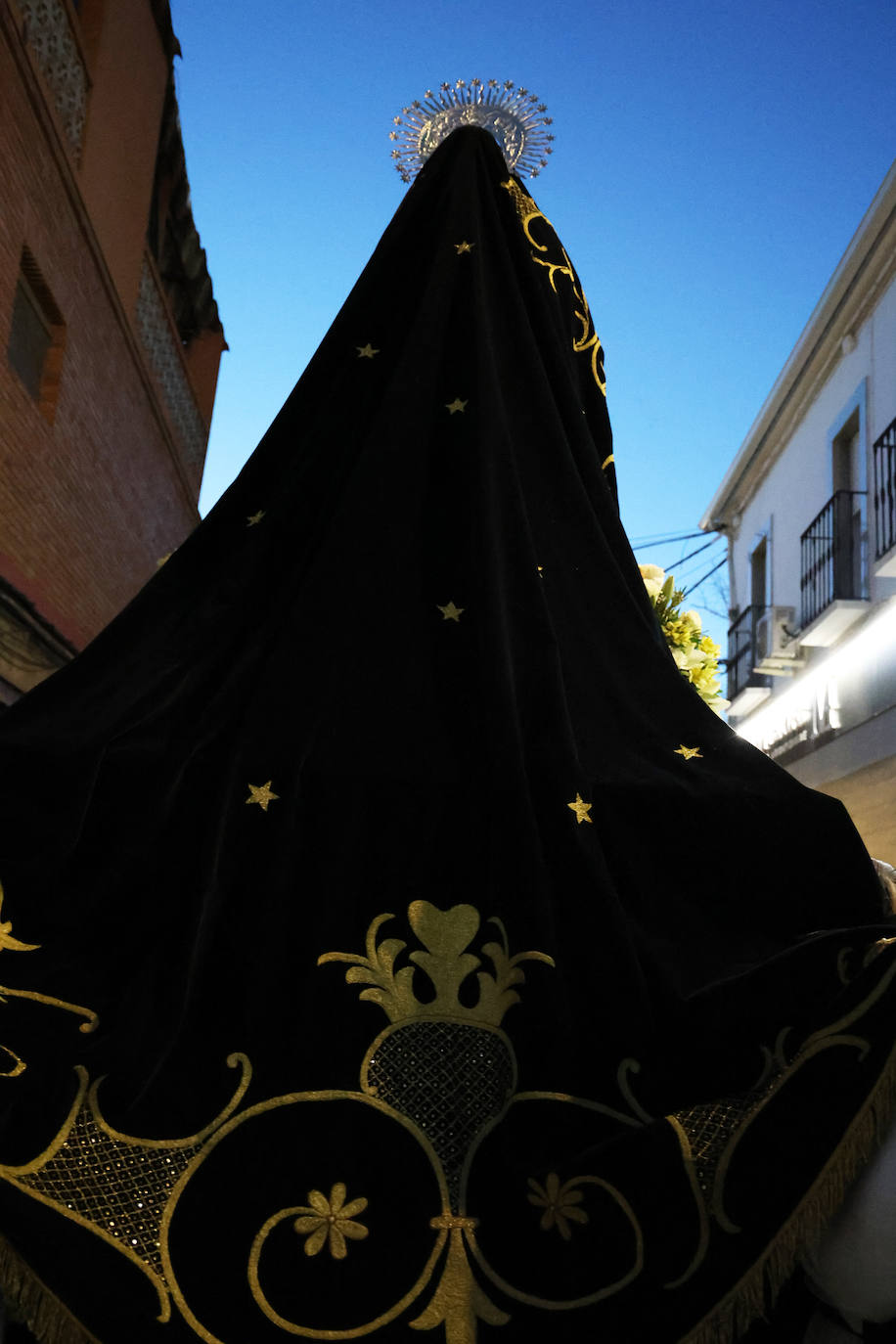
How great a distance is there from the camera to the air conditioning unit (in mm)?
11078

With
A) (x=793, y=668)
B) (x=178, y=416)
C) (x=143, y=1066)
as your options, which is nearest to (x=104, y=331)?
(x=178, y=416)

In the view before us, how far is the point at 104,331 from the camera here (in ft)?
22.4

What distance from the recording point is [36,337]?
587cm

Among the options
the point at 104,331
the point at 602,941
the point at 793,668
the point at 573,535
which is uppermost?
the point at 104,331

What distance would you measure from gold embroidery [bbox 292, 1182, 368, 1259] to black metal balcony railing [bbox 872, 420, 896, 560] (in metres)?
8.50

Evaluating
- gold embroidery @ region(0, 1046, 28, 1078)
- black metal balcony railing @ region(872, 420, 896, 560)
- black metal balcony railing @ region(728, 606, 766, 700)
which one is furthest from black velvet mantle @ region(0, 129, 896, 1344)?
black metal balcony railing @ region(728, 606, 766, 700)

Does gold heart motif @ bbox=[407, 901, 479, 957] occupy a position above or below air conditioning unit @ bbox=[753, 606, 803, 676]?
below

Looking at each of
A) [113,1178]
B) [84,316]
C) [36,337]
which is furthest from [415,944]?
[84,316]

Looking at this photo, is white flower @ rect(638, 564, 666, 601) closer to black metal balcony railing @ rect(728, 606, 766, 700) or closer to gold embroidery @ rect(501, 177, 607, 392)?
gold embroidery @ rect(501, 177, 607, 392)

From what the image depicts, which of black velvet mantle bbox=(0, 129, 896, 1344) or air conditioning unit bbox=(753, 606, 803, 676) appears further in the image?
air conditioning unit bbox=(753, 606, 803, 676)

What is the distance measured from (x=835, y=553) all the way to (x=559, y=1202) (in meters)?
9.84

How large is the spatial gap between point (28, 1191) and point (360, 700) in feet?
2.07

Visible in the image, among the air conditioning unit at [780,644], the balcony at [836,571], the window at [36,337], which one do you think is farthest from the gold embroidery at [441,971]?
the air conditioning unit at [780,644]

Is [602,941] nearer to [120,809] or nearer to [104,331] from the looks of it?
[120,809]
